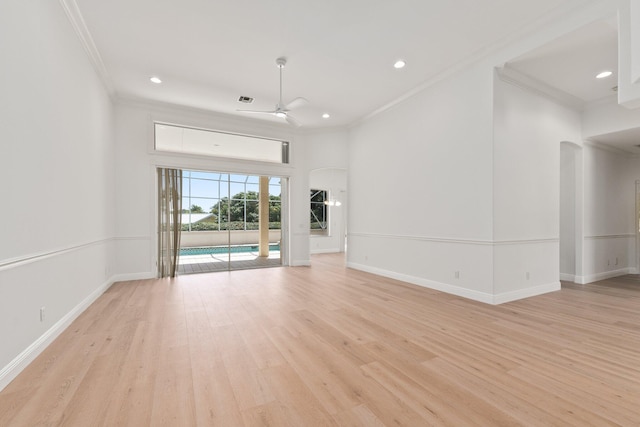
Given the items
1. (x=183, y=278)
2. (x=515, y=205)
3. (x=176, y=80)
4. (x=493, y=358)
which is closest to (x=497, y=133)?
(x=515, y=205)

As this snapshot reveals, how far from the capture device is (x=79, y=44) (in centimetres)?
359

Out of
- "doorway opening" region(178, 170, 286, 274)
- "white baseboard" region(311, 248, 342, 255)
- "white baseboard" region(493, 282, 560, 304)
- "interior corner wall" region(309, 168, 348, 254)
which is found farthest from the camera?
"interior corner wall" region(309, 168, 348, 254)

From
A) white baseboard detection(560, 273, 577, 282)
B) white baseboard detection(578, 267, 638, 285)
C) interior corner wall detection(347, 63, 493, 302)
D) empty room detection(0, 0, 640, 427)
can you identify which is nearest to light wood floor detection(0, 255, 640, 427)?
→ empty room detection(0, 0, 640, 427)

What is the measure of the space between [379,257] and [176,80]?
17.2 ft

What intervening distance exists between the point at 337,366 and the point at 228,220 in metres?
5.36

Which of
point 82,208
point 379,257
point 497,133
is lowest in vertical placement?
point 379,257

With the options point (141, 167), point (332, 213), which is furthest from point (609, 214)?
point (141, 167)

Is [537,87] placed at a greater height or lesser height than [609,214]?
greater

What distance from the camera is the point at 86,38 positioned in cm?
365

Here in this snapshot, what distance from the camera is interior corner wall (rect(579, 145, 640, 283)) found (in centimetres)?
559

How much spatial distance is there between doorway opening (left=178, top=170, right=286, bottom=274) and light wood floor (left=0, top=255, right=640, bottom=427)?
11.0 feet

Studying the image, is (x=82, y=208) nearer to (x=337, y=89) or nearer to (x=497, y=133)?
(x=337, y=89)

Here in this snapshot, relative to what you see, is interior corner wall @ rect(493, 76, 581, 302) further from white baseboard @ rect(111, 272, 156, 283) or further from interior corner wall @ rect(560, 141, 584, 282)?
white baseboard @ rect(111, 272, 156, 283)

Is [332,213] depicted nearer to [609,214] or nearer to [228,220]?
[228,220]
